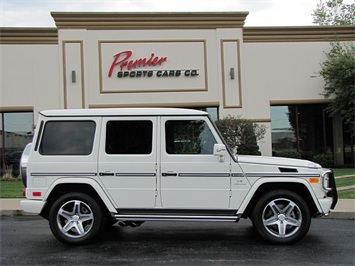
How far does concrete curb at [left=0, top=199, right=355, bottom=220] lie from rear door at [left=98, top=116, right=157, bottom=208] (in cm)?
409

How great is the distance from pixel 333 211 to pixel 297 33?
12.3 metres

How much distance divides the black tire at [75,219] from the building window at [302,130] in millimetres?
14429

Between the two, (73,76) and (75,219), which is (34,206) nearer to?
(75,219)

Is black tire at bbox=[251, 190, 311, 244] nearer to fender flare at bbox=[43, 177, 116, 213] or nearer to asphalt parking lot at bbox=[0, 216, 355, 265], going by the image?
asphalt parking lot at bbox=[0, 216, 355, 265]

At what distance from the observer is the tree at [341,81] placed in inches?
701

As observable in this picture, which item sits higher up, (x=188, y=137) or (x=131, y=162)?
(x=188, y=137)

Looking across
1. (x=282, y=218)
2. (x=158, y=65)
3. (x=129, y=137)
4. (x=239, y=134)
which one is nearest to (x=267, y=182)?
(x=282, y=218)

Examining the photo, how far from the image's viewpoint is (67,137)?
6.42 metres

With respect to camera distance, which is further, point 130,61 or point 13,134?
point 13,134

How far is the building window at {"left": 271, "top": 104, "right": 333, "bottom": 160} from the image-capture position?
64.0 feet

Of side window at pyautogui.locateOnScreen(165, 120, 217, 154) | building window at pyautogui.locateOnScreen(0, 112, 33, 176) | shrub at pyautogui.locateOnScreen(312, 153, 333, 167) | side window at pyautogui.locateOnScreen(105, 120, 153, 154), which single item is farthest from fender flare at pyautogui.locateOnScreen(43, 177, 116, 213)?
shrub at pyautogui.locateOnScreen(312, 153, 333, 167)

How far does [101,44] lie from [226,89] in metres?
6.03

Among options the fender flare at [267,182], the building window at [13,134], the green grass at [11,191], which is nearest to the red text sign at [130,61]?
the building window at [13,134]

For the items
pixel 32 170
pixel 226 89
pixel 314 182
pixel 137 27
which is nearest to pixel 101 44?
pixel 137 27
